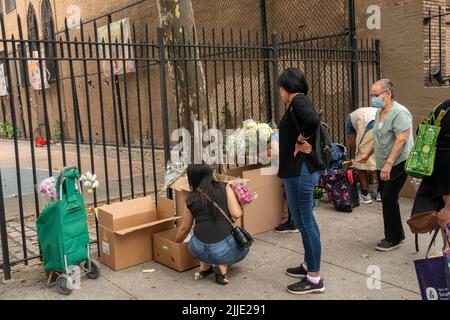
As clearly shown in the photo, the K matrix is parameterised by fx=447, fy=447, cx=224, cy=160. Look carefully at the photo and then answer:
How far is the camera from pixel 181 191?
15.8 feet

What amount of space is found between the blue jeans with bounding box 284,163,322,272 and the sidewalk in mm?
352

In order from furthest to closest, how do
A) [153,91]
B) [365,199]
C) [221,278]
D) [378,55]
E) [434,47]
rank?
[153,91] < [378,55] < [434,47] < [365,199] < [221,278]

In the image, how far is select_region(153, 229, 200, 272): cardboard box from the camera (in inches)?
167

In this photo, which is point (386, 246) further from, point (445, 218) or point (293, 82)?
point (293, 82)

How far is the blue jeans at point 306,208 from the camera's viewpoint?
360cm

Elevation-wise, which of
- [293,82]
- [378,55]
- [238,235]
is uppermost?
[378,55]

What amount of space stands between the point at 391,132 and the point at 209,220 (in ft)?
7.01

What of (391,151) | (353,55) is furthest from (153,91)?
(391,151)

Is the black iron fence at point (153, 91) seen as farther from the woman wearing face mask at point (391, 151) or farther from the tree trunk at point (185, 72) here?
the woman wearing face mask at point (391, 151)

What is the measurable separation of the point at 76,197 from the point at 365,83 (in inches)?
241

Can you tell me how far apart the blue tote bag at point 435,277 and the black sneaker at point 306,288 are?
1062 mm

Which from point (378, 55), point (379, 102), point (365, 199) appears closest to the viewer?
point (379, 102)

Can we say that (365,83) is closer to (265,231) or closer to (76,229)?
(265,231)

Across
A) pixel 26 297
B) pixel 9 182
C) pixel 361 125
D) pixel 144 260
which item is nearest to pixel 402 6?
pixel 361 125
